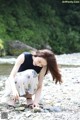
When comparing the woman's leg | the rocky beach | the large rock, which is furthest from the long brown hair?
the large rock

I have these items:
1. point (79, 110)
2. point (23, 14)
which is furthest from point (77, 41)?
point (79, 110)

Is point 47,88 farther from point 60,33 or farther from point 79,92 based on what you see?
point 60,33

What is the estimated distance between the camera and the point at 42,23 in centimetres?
2728

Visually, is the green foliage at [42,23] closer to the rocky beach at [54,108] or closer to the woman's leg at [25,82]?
the rocky beach at [54,108]

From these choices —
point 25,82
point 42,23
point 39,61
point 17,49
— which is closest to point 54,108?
point 25,82

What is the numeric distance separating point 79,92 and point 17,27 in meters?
17.7

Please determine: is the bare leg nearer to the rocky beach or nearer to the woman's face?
the rocky beach

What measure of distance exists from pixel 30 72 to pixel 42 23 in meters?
21.9

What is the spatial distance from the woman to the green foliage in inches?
692

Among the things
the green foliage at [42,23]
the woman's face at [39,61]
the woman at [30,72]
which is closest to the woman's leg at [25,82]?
the woman at [30,72]

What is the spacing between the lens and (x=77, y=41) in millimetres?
27344

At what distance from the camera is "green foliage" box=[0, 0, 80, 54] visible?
81.2 feet

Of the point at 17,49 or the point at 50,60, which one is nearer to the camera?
the point at 50,60

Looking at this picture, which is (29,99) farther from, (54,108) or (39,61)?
(39,61)
